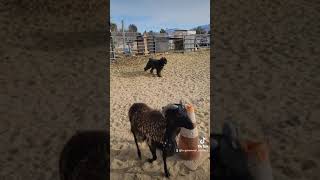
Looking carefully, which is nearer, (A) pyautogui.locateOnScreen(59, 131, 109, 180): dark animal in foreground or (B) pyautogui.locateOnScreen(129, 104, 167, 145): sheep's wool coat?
(A) pyautogui.locateOnScreen(59, 131, 109, 180): dark animal in foreground

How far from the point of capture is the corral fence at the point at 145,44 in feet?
31.5

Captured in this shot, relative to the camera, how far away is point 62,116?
4379 mm

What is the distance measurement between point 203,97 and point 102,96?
5.28 feet

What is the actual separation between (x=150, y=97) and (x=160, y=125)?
250 cm

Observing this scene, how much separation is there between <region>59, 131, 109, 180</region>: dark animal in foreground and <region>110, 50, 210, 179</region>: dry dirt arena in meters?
0.44

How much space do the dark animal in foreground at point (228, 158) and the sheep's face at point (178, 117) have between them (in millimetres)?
248

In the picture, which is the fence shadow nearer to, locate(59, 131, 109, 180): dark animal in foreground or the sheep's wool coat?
the sheep's wool coat

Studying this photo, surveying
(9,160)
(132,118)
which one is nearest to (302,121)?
(132,118)

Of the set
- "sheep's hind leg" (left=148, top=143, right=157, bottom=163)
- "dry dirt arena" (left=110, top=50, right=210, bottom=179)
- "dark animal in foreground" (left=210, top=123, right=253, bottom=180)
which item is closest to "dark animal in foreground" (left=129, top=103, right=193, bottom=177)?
"sheep's hind leg" (left=148, top=143, right=157, bottom=163)

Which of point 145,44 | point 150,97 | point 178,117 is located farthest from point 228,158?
point 145,44

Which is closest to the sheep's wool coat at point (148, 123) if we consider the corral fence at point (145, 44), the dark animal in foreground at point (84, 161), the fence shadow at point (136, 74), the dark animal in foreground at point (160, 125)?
the dark animal in foreground at point (160, 125)

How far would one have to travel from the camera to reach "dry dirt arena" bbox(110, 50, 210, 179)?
3.08 meters

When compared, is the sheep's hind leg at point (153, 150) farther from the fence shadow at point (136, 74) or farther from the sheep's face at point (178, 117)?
the fence shadow at point (136, 74)

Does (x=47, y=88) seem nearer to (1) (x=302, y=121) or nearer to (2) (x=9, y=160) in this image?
(2) (x=9, y=160)
